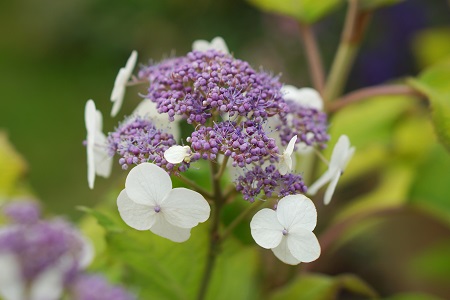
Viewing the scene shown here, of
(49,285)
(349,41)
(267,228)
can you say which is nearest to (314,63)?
(349,41)

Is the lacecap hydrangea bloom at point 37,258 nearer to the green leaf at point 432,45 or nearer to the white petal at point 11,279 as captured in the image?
the white petal at point 11,279

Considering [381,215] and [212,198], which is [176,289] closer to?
[212,198]

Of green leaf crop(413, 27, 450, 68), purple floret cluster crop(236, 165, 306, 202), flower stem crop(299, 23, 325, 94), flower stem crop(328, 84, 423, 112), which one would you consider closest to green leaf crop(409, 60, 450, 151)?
flower stem crop(328, 84, 423, 112)

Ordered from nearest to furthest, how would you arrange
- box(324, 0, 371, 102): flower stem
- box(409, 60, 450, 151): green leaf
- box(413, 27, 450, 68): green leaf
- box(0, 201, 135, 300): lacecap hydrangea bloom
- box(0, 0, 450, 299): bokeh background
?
box(0, 201, 135, 300): lacecap hydrangea bloom → box(409, 60, 450, 151): green leaf → box(324, 0, 371, 102): flower stem → box(0, 0, 450, 299): bokeh background → box(413, 27, 450, 68): green leaf

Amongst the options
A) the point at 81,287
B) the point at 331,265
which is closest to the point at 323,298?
the point at 81,287

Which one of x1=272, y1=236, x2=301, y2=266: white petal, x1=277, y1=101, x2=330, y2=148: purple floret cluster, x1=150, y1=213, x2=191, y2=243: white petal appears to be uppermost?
x1=277, y1=101, x2=330, y2=148: purple floret cluster

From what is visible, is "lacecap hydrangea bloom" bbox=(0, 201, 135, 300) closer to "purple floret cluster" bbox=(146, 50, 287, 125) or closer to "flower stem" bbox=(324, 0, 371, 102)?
"purple floret cluster" bbox=(146, 50, 287, 125)

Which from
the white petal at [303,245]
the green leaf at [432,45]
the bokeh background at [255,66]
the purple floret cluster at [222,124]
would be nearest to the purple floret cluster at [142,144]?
the purple floret cluster at [222,124]
